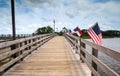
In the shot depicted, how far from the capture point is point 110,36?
129 metres

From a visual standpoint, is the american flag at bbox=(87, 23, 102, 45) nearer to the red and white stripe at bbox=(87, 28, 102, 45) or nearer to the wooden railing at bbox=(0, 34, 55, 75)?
the red and white stripe at bbox=(87, 28, 102, 45)

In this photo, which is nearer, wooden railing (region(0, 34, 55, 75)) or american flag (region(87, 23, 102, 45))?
american flag (region(87, 23, 102, 45))

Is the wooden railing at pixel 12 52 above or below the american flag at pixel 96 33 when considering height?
below

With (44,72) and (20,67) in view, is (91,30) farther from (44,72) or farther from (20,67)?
(20,67)

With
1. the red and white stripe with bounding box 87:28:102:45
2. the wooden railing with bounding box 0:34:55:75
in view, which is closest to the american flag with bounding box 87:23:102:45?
the red and white stripe with bounding box 87:28:102:45

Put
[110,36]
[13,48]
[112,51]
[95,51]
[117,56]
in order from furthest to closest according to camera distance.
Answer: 1. [110,36]
2. [13,48]
3. [95,51]
4. [112,51]
5. [117,56]

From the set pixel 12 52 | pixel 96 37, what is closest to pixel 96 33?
pixel 96 37

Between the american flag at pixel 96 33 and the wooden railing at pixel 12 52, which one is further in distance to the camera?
the wooden railing at pixel 12 52

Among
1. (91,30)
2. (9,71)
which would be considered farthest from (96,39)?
(9,71)

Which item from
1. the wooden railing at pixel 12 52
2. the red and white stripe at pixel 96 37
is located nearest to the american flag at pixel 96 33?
the red and white stripe at pixel 96 37

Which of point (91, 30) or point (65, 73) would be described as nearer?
point (91, 30)

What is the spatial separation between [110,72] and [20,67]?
183 inches

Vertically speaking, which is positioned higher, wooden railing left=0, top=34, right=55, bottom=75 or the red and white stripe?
the red and white stripe

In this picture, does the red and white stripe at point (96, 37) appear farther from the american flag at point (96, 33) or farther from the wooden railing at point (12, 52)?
the wooden railing at point (12, 52)
